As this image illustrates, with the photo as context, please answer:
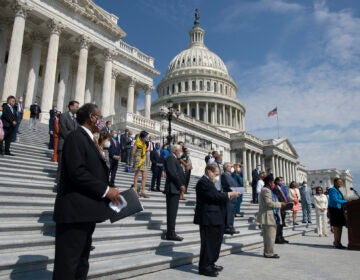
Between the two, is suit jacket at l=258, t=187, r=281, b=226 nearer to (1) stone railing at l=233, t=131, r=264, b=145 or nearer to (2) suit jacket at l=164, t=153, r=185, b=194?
(2) suit jacket at l=164, t=153, r=185, b=194

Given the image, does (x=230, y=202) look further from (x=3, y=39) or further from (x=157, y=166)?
(x=3, y=39)

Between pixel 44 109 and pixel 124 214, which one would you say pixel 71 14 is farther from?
pixel 124 214

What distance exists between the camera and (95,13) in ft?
92.5

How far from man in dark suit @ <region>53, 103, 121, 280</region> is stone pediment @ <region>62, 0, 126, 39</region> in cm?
2611

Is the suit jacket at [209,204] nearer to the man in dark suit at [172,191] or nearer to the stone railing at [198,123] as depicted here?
the man in dark suit at [172,191]

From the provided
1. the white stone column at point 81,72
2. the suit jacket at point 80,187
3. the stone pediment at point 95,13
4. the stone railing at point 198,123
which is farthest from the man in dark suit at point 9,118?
the stone railing at point 198,123

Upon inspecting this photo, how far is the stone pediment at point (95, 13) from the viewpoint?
2593 cm

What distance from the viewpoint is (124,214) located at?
3180mm

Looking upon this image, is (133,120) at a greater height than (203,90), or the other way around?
(203,90)

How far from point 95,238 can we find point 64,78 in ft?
80.9

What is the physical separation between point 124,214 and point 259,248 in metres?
6.28

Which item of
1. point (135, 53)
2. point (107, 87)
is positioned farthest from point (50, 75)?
point (135, 53)

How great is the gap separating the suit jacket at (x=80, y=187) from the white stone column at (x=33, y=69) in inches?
905

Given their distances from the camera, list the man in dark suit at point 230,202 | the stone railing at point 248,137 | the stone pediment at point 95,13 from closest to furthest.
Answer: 1. the man in dark suit at point 230,202
2. the stone pediment at point 95,13
3. the stone railing at point 248,137
